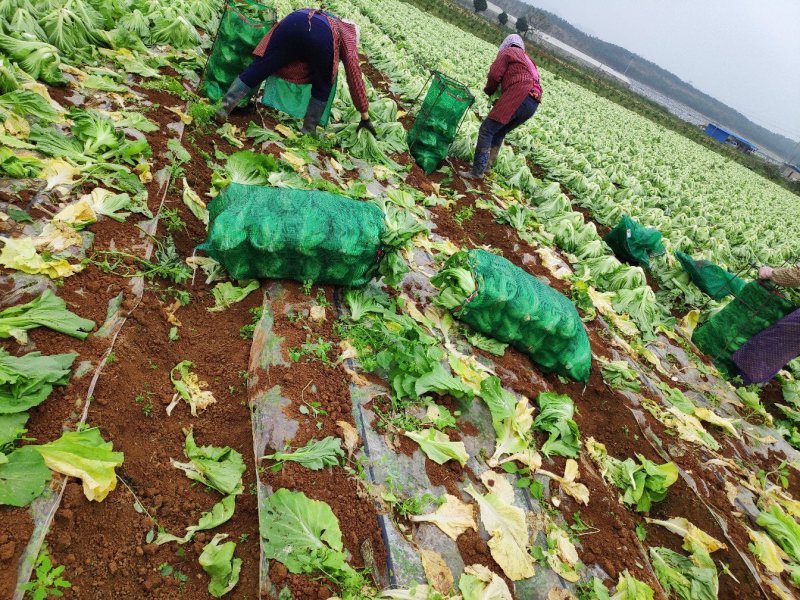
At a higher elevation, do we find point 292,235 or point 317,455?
point 292,235

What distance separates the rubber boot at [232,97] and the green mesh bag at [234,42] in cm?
23

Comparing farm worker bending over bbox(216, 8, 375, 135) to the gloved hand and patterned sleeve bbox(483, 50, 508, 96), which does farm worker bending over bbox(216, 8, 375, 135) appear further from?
patterned sleeve bbox(483, 50, 508, 96)

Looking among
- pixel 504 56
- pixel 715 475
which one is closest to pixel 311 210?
pixel 715 475

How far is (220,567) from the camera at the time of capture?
2066mm

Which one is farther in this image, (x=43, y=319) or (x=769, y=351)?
(x=769, y=351)

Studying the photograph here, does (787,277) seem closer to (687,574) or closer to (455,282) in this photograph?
(687,574)

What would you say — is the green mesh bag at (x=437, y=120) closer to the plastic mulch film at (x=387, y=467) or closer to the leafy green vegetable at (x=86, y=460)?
the plastic mulch film at (x=387, y=467)

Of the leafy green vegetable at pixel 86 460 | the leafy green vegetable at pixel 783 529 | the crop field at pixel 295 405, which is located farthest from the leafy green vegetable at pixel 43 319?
the leafy green vegetable at pixel 783 529

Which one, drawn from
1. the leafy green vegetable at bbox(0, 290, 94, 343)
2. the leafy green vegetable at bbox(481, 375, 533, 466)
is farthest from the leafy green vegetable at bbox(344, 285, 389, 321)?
the leafy green vegetable at bbox(0, 290, 94, 343)

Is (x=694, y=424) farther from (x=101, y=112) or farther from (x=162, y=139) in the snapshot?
(x=101, y=112)

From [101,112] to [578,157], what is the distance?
11.0 meters

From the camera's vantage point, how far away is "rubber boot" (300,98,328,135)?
5.76 metres

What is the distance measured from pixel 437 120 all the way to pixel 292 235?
15.0 feet

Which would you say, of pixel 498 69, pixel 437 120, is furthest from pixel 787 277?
pixel 437 120
